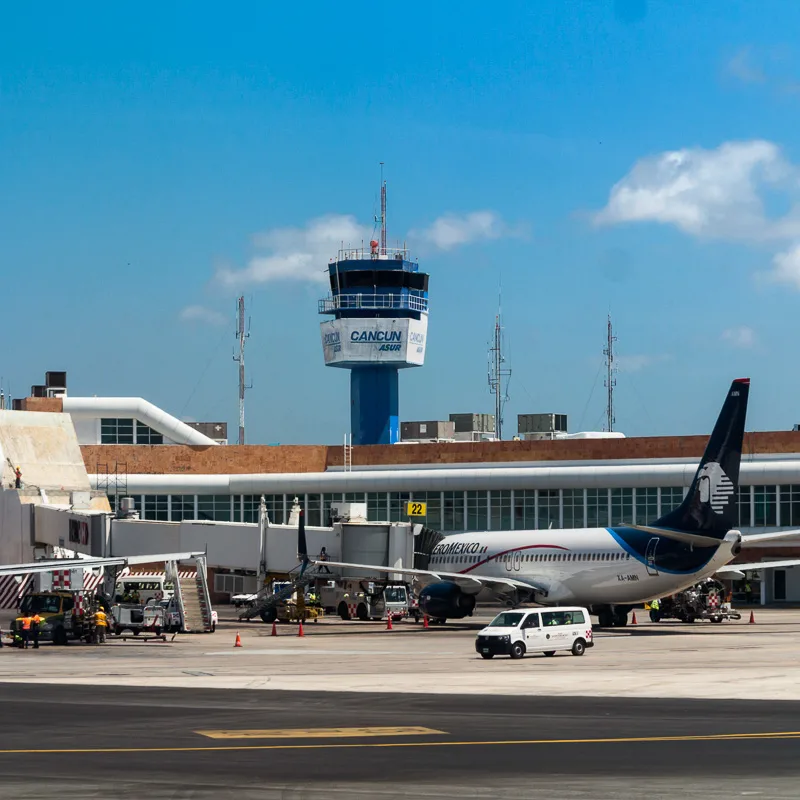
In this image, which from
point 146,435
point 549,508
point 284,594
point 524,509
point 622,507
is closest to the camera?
point 284,594

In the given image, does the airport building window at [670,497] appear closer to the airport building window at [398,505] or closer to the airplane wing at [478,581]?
the airport building window at [398,505]

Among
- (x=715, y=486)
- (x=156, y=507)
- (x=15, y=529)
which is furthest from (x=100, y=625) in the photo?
(x=156, y=507)

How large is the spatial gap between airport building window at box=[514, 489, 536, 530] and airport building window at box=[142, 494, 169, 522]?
2399cm

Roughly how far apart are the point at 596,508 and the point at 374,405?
4668cm

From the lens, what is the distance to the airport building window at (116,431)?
98625 millimetres

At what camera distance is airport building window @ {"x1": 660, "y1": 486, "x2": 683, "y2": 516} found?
84.2m

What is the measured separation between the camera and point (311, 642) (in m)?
54.0

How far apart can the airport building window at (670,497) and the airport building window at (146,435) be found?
36.5m

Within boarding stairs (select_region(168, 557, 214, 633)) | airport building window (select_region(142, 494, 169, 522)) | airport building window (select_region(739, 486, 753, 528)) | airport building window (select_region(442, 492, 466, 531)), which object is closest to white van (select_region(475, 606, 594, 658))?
boarding stairs (select_region(168, 557, 214, 633))

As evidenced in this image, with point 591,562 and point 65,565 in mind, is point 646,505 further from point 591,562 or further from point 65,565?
point 65,565

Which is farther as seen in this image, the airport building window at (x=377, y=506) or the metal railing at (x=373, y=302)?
the metal railing at (x=373, y=302)

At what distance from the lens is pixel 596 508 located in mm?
86688

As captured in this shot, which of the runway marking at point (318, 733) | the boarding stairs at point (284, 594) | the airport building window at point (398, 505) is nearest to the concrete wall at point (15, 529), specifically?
the boarding stairs at point (284, 594)

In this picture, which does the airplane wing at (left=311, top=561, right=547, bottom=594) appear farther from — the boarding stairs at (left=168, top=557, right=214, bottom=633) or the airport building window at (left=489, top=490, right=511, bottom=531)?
the airport building window at (left=489, top=490, right=511, bottom=531)
